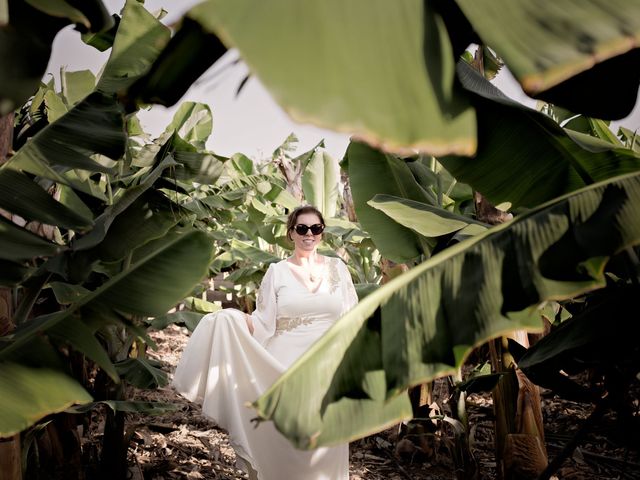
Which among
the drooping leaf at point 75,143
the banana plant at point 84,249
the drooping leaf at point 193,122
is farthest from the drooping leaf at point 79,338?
the drooping leaf at point 193,122

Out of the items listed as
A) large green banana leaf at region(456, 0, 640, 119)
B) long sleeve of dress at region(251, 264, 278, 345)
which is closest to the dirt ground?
long sleeve of dress at region(251, 264, 278, 345)

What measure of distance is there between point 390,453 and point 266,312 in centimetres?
187

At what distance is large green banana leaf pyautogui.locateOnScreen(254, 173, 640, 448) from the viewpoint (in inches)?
36.0

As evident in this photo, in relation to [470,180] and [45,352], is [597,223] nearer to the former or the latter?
[470,180]

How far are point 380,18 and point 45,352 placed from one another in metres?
1.18

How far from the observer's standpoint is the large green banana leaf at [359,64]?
1.94ft

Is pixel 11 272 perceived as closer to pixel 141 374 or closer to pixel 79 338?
pixel 79 338

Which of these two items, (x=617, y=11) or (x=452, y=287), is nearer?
(x=617, y=11)

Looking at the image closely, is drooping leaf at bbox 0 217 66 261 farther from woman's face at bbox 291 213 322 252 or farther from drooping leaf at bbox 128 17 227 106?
woman's face at bbox 291 213 322 252

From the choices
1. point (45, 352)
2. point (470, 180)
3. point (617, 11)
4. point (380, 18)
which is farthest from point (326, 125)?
point (45, 352)

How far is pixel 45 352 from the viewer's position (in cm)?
129

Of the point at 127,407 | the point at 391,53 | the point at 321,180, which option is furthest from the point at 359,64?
the point at 321,180

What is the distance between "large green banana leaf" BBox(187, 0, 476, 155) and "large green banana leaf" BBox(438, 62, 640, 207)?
595 millimetres

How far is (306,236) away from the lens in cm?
336
